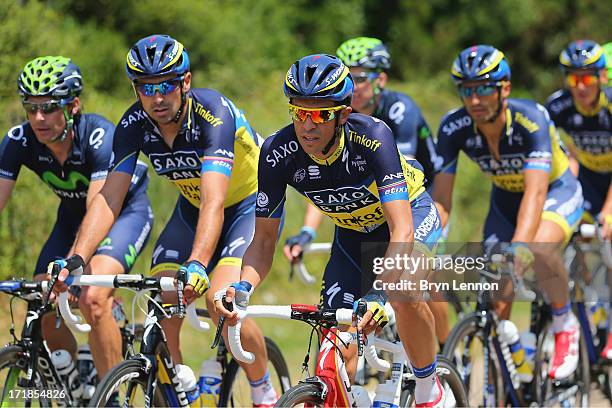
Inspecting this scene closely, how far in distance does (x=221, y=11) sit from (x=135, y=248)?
34.8ft

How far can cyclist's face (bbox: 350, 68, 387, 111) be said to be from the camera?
810cm

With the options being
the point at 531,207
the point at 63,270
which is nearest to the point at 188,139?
the point at 63,270

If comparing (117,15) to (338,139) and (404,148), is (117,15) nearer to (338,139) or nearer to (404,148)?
(404,148)

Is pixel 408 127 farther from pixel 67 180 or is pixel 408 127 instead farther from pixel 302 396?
pixel 302 396

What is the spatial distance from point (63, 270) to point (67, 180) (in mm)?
1380

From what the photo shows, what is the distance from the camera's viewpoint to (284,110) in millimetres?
14523

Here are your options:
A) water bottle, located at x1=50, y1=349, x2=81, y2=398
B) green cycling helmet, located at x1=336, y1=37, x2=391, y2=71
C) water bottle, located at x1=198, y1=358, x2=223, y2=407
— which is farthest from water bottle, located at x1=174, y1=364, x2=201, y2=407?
green cycling helmet, located at x1=336, y1=37, x2=391, y2=71

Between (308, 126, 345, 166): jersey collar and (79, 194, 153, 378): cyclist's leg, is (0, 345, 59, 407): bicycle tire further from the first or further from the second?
(308, 126, 345, 166): jersey collar

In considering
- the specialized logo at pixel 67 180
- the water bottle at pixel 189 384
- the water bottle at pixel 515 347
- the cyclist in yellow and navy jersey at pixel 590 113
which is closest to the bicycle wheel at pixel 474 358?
the water bottle at pixel 515 347

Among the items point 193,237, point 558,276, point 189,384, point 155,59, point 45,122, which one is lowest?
point 189,384

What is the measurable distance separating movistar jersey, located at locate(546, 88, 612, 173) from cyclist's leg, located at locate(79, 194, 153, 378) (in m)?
4.10

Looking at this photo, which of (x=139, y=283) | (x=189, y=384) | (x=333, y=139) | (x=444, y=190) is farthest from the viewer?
(x=444, y=190)

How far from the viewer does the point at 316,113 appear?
5.30 meters

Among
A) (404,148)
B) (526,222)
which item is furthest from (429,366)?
(404,148)
